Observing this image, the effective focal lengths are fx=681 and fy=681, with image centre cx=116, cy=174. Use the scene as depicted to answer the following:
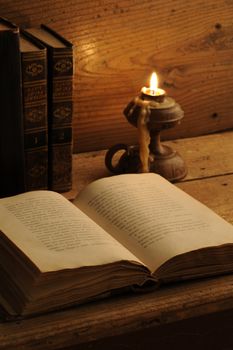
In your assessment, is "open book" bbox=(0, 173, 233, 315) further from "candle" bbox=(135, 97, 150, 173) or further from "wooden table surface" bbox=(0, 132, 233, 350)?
"candle" bbox=(135, 97, 150, 173)

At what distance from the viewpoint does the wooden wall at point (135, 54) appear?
1430mm

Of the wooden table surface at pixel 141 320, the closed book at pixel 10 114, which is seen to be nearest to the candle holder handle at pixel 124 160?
the wooden table surface at pixel 141 320

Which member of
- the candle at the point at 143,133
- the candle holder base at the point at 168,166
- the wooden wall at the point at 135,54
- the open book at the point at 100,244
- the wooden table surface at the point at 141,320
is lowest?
the wooden table surface at the point at 141,320

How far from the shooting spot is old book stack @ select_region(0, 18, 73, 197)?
3.91 ft

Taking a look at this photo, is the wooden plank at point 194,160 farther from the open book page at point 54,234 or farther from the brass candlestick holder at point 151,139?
the open book page at point 54,234

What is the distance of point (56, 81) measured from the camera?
1.26 meters

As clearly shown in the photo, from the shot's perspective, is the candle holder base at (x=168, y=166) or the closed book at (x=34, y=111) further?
the candle holder base at (x=168, y=166)

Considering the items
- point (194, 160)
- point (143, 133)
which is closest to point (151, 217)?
point (143, 133)

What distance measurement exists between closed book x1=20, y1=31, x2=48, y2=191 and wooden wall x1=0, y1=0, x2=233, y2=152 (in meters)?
0.18

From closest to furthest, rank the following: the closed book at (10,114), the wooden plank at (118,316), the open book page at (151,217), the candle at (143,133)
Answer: the wooden plank at (118,316), the open book page at (151,217), the closed book at (10,114), the candle at (143,133)

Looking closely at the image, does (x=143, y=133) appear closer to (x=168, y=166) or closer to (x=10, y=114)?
(x=168, y=166)

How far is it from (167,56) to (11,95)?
1.58 feet

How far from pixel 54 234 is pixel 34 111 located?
12.2 inches

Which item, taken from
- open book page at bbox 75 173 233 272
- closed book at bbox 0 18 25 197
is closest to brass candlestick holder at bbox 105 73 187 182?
open book page at bbox 75 173 233 272
